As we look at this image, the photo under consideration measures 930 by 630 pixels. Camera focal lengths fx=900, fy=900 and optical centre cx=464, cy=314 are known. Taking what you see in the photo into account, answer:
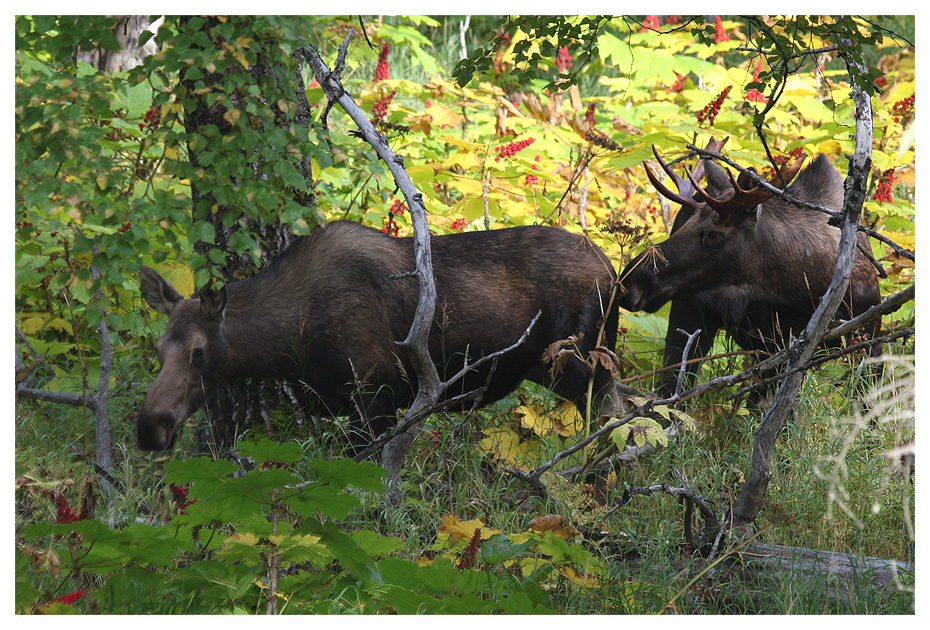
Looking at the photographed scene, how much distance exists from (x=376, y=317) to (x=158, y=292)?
3.49ft

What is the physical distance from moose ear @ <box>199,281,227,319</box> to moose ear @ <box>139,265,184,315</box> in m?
0.20

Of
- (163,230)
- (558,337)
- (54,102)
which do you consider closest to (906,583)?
(558,337)

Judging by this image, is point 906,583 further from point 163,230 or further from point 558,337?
point 163,230

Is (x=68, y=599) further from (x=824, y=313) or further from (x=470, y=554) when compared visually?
(x=824, y=313)

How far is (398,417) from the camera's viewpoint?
4.79 metres

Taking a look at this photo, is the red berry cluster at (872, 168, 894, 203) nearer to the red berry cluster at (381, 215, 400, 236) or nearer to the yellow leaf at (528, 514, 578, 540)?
the red berry cluster at (381, 215, 400, 236)

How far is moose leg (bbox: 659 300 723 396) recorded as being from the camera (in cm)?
526

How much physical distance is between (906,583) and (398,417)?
2.53 meters

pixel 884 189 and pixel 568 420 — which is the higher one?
pixel 884 189

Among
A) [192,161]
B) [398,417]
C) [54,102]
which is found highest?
[54,102]

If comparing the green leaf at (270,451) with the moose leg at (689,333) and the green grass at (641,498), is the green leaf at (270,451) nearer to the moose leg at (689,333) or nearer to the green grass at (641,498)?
the green grass at (641,498)

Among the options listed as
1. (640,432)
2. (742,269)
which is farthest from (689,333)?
(640,432)

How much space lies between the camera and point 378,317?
15.0 feet

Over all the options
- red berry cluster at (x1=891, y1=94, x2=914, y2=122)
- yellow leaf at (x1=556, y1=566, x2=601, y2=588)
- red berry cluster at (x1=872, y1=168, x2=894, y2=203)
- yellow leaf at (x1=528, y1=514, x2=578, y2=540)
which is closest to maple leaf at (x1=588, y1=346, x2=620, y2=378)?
yellow leaf at (x1=528, y1=514, x2=578, y2=540)
